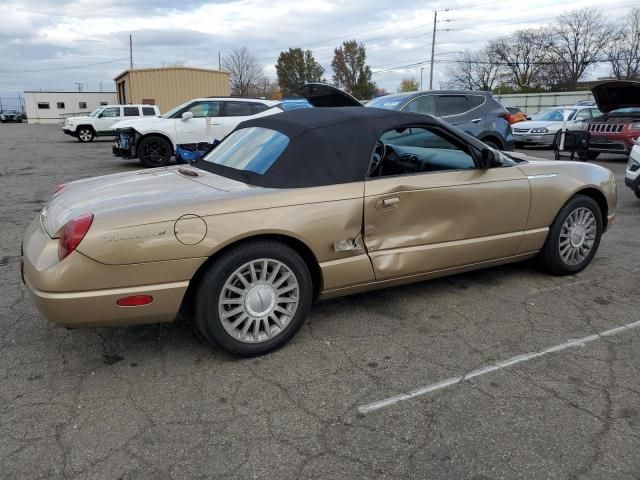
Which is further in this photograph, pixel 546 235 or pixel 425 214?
pixel 546 235

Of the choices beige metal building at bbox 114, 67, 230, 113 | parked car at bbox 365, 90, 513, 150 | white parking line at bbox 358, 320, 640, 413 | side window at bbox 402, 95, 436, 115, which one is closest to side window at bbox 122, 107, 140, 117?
beige metal building at bbox 114, 67, 230, 113

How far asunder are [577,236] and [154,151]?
1001 cm

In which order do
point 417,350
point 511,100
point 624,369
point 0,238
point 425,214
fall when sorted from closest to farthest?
point 624,369, point 417,350, point 425,214, point 0,238, point 511,100

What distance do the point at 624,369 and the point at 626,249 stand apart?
287cm

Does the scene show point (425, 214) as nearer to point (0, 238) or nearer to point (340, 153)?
point (340, 153)

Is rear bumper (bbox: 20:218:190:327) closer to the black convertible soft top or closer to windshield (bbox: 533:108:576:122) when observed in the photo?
the black convertible soft top

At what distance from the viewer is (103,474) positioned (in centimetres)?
221

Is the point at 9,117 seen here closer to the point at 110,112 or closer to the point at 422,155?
the point at 110,112

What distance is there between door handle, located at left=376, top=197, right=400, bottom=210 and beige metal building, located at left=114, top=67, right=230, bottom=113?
1298 inches

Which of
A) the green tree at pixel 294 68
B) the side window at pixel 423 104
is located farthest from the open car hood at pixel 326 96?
the green tree at pixel 294 68

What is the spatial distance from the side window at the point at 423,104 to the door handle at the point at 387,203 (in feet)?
20.5

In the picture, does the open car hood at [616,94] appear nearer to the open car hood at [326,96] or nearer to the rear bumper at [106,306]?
the open car hood at [326,96]

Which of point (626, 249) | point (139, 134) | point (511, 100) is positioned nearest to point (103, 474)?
point (626, 249)

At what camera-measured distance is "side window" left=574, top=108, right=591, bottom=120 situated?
1642 centimetres
